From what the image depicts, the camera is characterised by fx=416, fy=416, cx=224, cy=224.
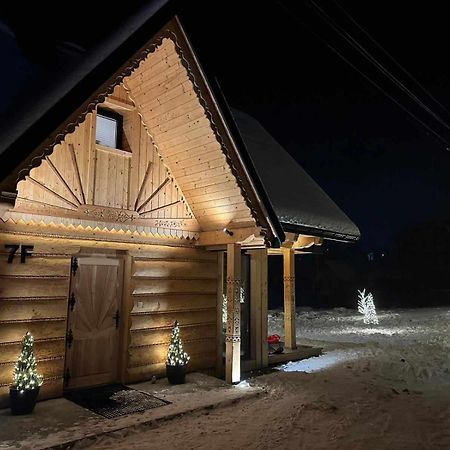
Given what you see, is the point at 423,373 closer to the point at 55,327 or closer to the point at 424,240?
the point at 55,327

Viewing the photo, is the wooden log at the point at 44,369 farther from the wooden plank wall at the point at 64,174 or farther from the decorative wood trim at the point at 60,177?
the decorative wood trim at the point at 60,177

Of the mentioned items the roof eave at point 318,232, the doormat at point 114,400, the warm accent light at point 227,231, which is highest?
the roof eave at point 318,232

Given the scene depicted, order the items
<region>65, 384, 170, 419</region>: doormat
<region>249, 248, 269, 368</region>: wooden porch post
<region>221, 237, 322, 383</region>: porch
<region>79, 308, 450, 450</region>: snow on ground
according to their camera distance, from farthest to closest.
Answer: <region>249, 248, 269, 368</region>: wooden porch post → <region>221, 237, 322, 383</region>: porch → <region>65, 384, 170, 419</region>: doormat → <region>79, 308, 450, 450</region>: snow on ground

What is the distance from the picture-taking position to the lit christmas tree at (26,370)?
262 inches

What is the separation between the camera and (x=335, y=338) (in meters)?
16.8

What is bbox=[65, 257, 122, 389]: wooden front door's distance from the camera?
804 centimetres

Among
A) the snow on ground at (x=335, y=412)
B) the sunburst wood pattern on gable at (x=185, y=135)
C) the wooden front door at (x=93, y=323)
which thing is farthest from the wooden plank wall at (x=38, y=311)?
the sunburst wood pattern on gable at (x=185, y=135)

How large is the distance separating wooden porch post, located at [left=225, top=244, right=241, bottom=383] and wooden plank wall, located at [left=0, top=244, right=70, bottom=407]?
3309 mm

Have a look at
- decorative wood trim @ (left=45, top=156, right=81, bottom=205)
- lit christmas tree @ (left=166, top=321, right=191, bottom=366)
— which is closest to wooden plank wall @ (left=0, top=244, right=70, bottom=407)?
decorative wood trim @ (left=45, top=156, right=81, bottom=205)

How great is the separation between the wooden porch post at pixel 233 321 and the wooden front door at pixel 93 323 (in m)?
2.34

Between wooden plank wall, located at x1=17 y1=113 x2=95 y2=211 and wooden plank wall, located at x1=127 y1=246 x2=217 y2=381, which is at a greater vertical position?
wooden plank wall, located at x1=17 y1=113 x2=95 y2=211

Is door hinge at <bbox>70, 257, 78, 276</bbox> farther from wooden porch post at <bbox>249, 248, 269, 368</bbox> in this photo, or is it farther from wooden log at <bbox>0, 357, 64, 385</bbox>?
wooden porch post at <bbox>249, 248, 269, 368</bbox>

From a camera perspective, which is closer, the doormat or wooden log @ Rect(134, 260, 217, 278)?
the doormat

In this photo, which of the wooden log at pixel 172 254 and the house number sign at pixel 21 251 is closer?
the house number sign at pixel 21 251
